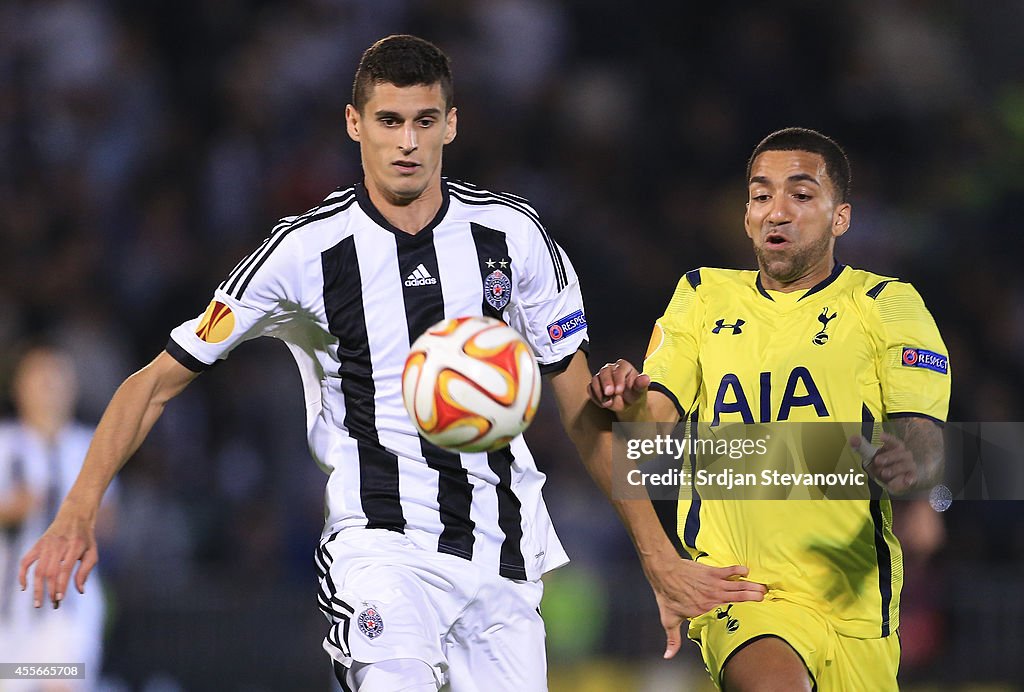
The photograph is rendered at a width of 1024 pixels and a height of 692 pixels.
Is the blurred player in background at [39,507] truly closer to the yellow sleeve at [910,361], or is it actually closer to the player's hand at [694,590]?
the player's hand at [694,590]

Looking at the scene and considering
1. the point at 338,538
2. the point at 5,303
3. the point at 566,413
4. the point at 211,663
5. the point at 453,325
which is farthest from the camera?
the point at 5,303

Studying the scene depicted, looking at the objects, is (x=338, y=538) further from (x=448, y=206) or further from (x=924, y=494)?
(x=924, y=494)

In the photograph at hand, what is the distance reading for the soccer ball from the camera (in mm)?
4297

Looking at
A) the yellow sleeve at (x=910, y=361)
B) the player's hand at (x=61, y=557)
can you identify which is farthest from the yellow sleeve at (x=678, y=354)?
the player's hand at (x=61, y=557)

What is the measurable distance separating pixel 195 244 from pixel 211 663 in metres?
3.17

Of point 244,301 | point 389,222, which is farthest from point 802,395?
point 244,301

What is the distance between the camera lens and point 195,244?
9.96 metres

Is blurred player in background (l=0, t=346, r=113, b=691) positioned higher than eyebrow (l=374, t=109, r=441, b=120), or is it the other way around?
eyebrow (l=374, t=109, r=441, b=120)

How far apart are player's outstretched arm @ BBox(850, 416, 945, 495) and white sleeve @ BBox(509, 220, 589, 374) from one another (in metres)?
1.11

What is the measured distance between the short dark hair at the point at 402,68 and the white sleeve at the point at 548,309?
2.01 feet

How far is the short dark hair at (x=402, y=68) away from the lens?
4.76 meters

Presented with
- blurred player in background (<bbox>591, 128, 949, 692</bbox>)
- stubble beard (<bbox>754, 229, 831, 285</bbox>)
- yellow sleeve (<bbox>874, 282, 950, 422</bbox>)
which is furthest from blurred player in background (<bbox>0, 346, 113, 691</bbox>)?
yellow sleeve (<bbox>874, 282, 950, 422</bbox>)

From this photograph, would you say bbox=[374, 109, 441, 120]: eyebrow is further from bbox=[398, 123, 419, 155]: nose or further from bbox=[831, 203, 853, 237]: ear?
bbox=[831, 203, 853, 237]: ear

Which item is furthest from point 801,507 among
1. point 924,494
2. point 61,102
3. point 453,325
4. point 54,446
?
point 61,102
